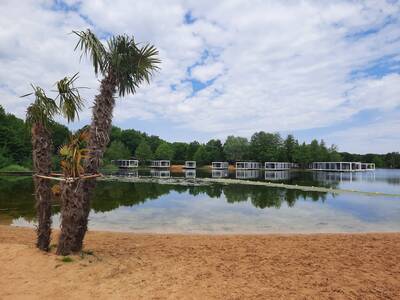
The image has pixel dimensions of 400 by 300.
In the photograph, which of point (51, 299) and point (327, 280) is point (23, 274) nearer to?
point (51, 299)

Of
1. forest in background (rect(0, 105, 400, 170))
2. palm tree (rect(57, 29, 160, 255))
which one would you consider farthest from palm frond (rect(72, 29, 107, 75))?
forest in background (rect(0, 105, 400, 170))

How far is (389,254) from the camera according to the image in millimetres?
9539

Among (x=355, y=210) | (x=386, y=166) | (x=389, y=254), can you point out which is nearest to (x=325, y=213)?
(x=355, y=210)

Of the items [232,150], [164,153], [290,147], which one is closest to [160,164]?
[164,153]

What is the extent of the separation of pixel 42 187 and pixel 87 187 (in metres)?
1.24

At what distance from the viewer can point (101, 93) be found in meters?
8.52

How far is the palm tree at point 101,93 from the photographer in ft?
25.7

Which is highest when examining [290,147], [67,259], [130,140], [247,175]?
[130,140]

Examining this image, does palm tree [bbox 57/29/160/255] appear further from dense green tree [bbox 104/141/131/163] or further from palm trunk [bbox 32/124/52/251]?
dense green tree [bbox 104/141/131/163]

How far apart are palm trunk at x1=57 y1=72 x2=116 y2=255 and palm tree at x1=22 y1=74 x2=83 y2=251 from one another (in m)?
0.74

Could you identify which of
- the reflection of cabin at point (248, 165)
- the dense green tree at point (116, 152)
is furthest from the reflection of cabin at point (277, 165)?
the dense green tree at point (116, 152)

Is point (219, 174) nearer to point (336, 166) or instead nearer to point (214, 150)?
point (214, 150)

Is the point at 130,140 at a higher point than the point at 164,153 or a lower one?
higher

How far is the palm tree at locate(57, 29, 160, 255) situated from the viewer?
7.83m
